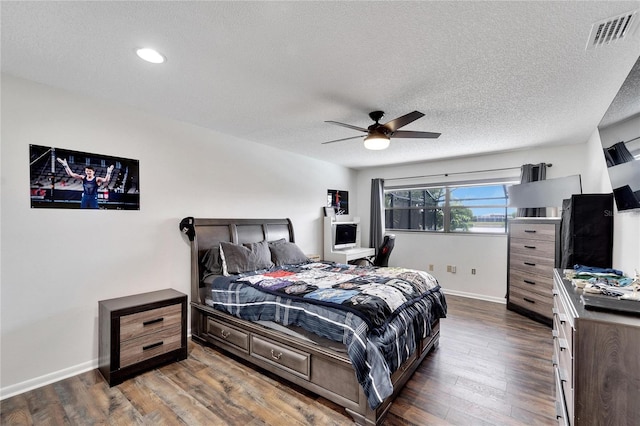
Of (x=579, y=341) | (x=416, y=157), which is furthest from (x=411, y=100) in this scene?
(x=416, y=157)

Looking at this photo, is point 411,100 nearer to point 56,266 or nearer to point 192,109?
point 192,109

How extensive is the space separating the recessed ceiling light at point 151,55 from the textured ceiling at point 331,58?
6cm

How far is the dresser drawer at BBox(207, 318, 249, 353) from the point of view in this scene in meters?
2.68

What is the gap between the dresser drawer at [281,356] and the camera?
224 cm

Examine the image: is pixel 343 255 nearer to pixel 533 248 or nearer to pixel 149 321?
pixel 533 248

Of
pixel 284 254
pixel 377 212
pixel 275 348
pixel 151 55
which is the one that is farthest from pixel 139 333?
pixel 377 212

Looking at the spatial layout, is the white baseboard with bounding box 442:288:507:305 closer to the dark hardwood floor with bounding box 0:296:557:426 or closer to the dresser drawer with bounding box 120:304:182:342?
the dark hardwood floor with bounding box 0:296:557:426

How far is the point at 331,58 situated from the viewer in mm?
1944

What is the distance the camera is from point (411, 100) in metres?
2.64

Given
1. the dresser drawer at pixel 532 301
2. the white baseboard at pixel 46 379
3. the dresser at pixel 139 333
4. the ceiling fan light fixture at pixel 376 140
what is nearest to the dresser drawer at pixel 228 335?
the dresser at pixel 139 333

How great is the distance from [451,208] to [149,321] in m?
5.05

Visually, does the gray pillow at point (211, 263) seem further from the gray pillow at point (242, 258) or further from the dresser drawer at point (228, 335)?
the dresser drawer at point (228, 335)

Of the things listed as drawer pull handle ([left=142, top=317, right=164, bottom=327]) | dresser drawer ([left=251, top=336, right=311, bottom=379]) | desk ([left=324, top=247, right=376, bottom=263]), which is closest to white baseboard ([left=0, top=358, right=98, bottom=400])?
drawer pull handle ([left=142, top=317, right=164, bottom=327])

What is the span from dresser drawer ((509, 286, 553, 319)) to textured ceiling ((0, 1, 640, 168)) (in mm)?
2205
